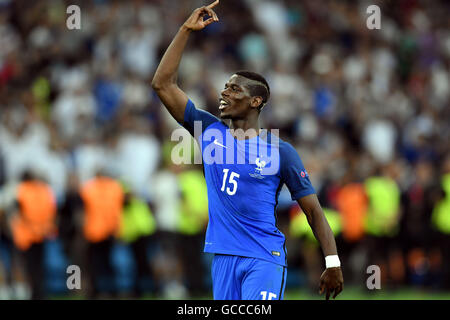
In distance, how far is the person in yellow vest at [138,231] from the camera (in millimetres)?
14102

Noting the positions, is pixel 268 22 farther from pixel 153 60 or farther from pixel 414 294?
pixel 414 294

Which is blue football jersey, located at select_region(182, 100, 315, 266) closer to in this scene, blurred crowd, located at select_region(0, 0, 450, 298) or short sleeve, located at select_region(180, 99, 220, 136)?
short sleeve, located at select_region(180, 99, 220, 136)

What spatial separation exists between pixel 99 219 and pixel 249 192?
282 inches

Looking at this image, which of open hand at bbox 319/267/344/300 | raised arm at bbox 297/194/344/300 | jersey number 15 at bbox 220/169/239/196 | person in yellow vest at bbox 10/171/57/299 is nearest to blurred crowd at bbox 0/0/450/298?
person in yellow vest at bbox 10/171/57/299

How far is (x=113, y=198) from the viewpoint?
45.1ft

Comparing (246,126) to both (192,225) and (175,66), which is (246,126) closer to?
(175,66)

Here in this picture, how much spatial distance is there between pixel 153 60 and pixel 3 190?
484 centimetres

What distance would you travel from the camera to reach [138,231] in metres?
14.3

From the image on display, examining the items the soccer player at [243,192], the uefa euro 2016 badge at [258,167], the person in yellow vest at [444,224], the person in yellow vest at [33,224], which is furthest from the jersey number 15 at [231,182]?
the person in yellow vest at [444,224]

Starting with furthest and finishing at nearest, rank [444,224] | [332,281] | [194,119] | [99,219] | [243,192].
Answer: [444,224] < [99,219] < [194,119] < [243,192] < [332,281]

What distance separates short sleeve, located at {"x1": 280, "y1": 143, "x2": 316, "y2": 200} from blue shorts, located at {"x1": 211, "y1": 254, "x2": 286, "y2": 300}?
0.61 meters

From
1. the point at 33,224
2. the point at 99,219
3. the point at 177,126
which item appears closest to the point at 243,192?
the point at 33,224

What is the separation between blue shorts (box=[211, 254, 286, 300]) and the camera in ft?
21.7

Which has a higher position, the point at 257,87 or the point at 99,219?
the point at 257,87
